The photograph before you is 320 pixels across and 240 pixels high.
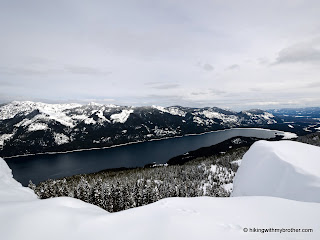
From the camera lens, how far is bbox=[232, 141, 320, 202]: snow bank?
25844 millimetres

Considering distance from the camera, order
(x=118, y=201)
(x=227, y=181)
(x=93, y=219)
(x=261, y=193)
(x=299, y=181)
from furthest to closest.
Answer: (x=227, y=181) < (x=118, y=201) < (x=261, y=193) < (x=299, y=181) < (x=93, y=219)

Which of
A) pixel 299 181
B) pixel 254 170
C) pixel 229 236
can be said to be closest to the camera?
pixel 229 236

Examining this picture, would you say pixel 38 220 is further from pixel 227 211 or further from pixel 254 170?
pixel 254 170

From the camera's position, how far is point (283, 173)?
103 ft

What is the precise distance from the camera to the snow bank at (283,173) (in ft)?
84.8

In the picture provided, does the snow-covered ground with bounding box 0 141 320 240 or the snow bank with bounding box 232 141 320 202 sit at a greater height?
the snow-covered ground with bounding box 0 141 320 240

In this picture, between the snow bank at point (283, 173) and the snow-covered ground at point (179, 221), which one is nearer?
the snow-covered ground at point (179, 221)

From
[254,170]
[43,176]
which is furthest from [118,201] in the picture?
[43,176]

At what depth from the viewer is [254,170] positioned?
39406 millimetres

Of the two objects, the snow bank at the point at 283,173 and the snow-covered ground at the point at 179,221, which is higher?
the snow-covered ground at the point at 179,221

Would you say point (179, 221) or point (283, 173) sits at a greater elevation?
point (179, 221)

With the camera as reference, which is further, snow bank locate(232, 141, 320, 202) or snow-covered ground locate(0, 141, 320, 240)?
snow bank locate(232, 141, 320, 202)

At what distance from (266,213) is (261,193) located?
2412 cm

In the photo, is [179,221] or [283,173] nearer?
[179,221]
